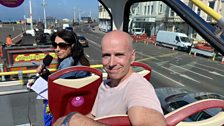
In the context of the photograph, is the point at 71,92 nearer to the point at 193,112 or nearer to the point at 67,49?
the point at 67,49

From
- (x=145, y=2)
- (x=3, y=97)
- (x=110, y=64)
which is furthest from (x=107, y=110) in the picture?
(x=3, y=97)

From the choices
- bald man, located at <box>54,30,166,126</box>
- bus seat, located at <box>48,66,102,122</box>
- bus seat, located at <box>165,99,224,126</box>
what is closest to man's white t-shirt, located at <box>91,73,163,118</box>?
bald man, located at <box>54,30,166,126</box>

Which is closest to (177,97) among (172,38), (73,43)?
(73,43)

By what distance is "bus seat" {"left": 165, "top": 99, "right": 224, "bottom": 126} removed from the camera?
1.05m

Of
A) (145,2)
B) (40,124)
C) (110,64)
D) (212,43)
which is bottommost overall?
(40,124)

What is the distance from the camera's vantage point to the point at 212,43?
1.19m

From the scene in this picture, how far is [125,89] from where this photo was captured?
111cm

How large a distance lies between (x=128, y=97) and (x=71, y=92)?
115 centimetres

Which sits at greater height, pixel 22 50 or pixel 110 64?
pixel 110 64

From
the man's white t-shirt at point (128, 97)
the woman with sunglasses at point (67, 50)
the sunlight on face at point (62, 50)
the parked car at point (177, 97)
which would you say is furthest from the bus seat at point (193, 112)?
the sunlight on face at point (62, 50)

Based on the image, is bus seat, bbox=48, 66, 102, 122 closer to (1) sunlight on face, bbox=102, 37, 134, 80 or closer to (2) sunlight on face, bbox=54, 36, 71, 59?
(2) sunlight on face, bbox=54, 36, 71, 59

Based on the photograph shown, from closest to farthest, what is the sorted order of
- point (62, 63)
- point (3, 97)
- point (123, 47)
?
point (123, 47), point (62, 63), point (3, 97)

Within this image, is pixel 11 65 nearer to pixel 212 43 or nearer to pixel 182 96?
pixel 182 96

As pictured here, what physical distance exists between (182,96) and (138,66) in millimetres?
673
